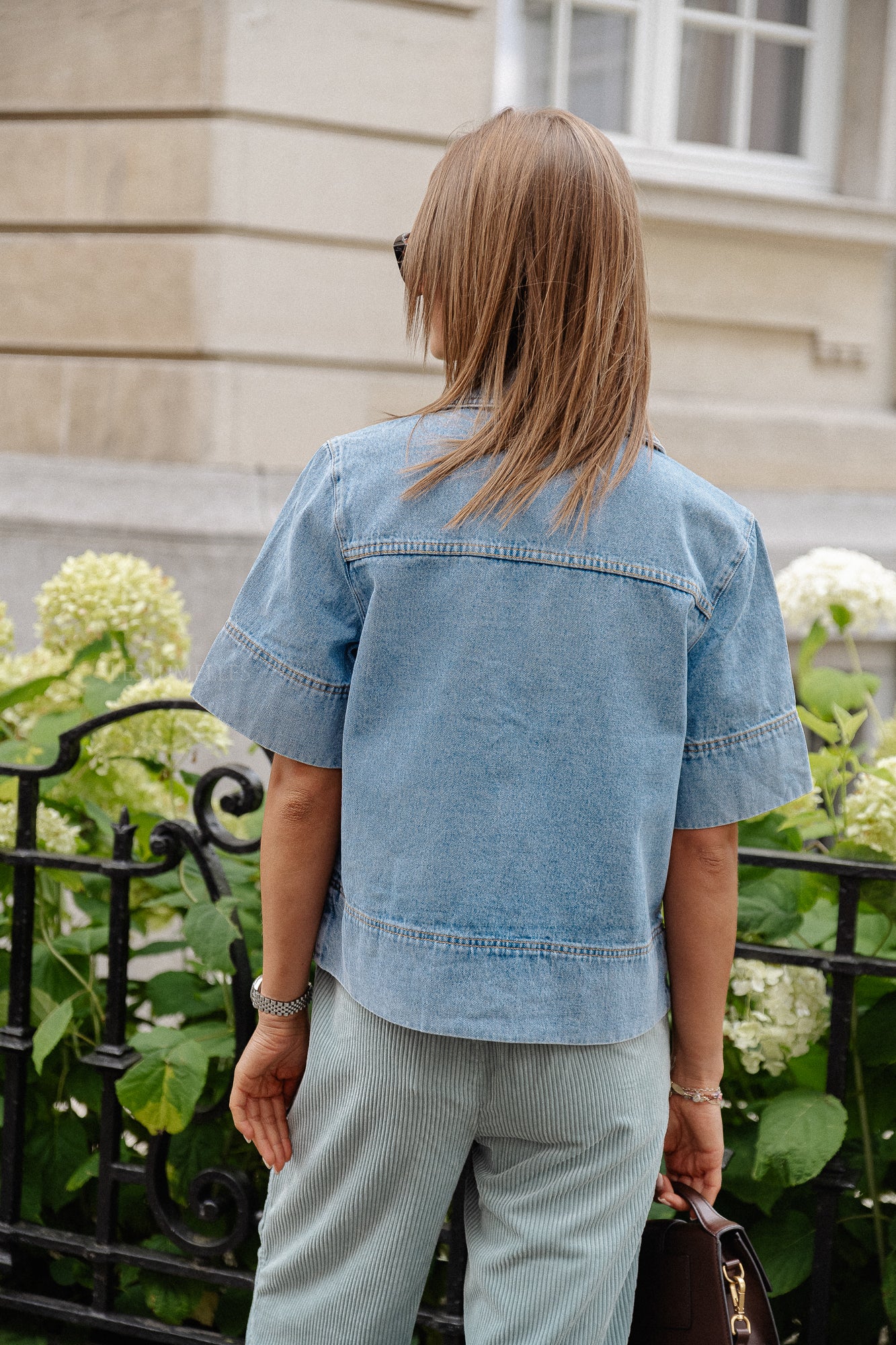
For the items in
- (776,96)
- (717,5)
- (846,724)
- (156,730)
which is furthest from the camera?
(776,96)

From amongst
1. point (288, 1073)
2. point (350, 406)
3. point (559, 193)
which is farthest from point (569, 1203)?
point (350, 406)

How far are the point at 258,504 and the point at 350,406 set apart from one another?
630 mm

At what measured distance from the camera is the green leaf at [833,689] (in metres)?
2.14

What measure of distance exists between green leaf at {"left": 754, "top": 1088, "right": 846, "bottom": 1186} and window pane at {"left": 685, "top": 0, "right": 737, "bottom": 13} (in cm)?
537

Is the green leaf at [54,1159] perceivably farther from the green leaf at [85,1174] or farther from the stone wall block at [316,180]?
the stone wall block at [316,180]

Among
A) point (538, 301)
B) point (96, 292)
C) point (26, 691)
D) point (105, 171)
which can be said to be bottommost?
point (26, 691)

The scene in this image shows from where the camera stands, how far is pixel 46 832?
83.6 inches

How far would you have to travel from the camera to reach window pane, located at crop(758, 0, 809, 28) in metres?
5.74

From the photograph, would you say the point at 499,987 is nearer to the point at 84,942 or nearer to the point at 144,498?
the point at 84,942

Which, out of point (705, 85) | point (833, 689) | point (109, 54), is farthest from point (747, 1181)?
point (705, 85)

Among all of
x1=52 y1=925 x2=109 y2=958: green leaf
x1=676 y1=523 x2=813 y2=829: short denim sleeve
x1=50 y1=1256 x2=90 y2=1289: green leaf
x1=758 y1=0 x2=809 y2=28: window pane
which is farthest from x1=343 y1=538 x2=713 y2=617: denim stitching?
x1=758 y1=0 x2=809 y2=28: window pane

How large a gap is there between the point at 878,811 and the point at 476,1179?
0.85 meters

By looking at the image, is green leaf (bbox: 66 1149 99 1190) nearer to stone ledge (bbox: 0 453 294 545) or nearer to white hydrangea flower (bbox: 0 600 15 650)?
white hydrangea flower (bbox: 0 600 15 650)

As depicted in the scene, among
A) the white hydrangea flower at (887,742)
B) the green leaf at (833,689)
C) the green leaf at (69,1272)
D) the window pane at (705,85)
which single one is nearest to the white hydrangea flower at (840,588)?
the green leaf at (833,689)
